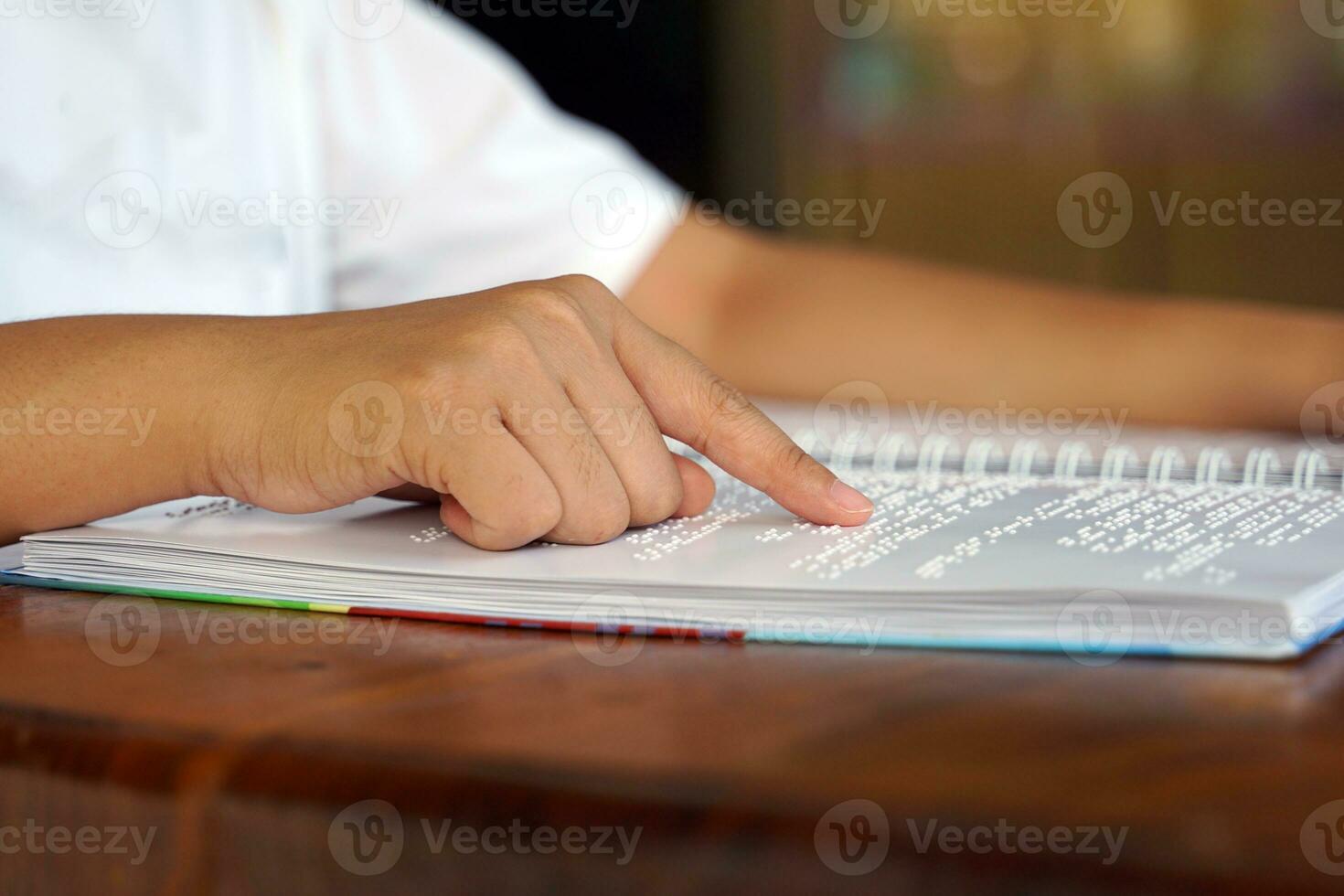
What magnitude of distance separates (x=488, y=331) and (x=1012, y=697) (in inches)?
10.2

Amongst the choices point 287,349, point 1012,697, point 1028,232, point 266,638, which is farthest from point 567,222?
point 1028,232

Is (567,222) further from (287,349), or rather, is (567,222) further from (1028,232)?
(1028,232)
